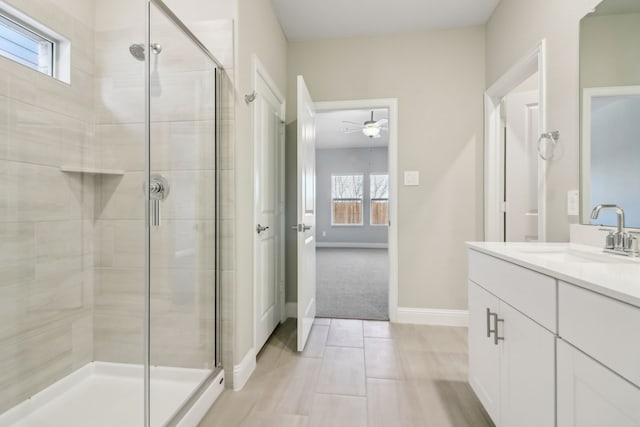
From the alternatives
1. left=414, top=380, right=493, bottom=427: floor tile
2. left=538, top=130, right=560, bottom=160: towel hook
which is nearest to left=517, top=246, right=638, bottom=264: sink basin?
left=538, top=130, right=560, bottom=160: towel hook

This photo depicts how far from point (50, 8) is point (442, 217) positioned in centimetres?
309

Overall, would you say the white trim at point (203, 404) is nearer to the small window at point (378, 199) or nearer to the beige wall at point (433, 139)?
the beige wall at point (433, 139)

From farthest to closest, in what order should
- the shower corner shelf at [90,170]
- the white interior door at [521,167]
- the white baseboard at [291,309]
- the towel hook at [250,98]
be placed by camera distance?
the white baseboard at [291,309] < the white interior door at [521,167] < the towel hook at [250,98] < the shower corner shelf at [90,170]

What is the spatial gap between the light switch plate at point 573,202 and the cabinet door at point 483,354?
692 mm

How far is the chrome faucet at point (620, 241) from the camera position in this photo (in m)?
1.19

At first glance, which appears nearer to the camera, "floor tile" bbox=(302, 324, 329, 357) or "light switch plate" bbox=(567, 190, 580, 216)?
"light switch plate" bbox=(567, 190, 580, 216)

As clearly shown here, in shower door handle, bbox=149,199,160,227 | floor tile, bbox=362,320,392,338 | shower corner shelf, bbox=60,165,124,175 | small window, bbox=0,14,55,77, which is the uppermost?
small window, bbox=0,14,55,77

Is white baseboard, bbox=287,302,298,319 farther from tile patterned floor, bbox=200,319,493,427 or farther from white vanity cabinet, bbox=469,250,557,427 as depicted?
white vanity cabinet, bbox=469,250,557,427

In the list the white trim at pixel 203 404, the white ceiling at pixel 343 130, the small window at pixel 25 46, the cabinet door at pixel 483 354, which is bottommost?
the white trim at pixel 203 404

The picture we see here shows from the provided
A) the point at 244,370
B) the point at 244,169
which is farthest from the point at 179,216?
the point at 244,370

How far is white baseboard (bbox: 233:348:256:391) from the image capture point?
5.55ft

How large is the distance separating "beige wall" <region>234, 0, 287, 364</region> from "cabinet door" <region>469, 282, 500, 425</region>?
51.2 inches

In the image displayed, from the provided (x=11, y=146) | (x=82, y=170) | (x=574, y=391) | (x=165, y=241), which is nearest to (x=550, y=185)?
(x=574, y=391)

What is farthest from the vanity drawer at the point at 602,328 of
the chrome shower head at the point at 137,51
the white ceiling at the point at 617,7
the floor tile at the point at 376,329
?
the chrome shower head at the point at 137,51
